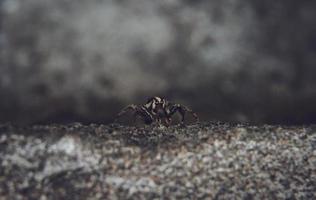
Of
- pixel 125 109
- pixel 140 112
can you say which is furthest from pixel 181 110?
pixel 125 109

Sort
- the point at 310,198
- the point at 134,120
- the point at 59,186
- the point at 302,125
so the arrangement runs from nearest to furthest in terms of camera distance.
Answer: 1. the point at 59,186
2. the point at 310,198
3. the point at 302,125
4. the point at 134,120

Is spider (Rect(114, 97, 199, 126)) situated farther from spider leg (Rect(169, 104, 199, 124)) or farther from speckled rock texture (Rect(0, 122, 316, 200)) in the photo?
speckled rock texture (Rect(0, 122, 316, 200))

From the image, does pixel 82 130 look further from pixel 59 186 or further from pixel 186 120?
pixel 186 120

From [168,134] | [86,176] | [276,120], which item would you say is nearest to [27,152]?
[86,176]

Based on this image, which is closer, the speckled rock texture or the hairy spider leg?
the speckled rock texture

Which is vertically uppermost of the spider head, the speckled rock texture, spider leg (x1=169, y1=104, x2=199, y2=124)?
the spider head

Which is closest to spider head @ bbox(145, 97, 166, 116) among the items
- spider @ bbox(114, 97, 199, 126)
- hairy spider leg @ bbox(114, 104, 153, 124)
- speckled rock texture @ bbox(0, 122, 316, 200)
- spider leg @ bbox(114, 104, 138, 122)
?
spider @ bbox(114, 97, 199, 126)
